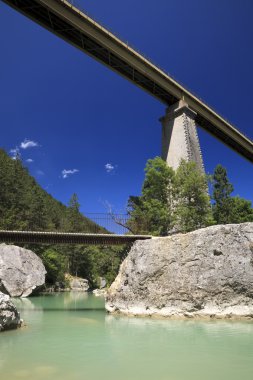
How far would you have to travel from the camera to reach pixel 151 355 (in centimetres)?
932

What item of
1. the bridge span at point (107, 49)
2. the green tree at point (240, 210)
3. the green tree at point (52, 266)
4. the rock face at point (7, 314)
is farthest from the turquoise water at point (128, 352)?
the green tree at point (52, 266)

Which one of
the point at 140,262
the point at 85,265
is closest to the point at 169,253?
the point at 140,262

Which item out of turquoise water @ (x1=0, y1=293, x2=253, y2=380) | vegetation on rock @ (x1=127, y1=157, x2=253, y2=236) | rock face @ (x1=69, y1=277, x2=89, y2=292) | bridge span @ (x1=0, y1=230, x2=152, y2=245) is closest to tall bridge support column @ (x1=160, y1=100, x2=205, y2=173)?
vegetation on rock @ (x1=127, y1=157, x2=253, y2=236)

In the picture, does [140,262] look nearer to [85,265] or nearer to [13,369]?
[13,369]

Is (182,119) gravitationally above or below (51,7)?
below

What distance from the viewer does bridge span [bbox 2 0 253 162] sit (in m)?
30.5

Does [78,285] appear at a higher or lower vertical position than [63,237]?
lower

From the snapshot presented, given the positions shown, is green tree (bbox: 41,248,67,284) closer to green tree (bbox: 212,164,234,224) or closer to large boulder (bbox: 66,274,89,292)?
large boulder (bbox: 66,274,89,292)

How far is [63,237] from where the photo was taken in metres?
21.7

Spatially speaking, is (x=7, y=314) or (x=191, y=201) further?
(x=191, y=201)

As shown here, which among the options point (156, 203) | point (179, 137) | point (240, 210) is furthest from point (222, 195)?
point (156, 203)

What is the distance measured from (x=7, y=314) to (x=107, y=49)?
27136 millimetres

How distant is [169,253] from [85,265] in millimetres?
48141

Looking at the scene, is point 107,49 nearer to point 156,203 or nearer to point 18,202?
point 156,203
